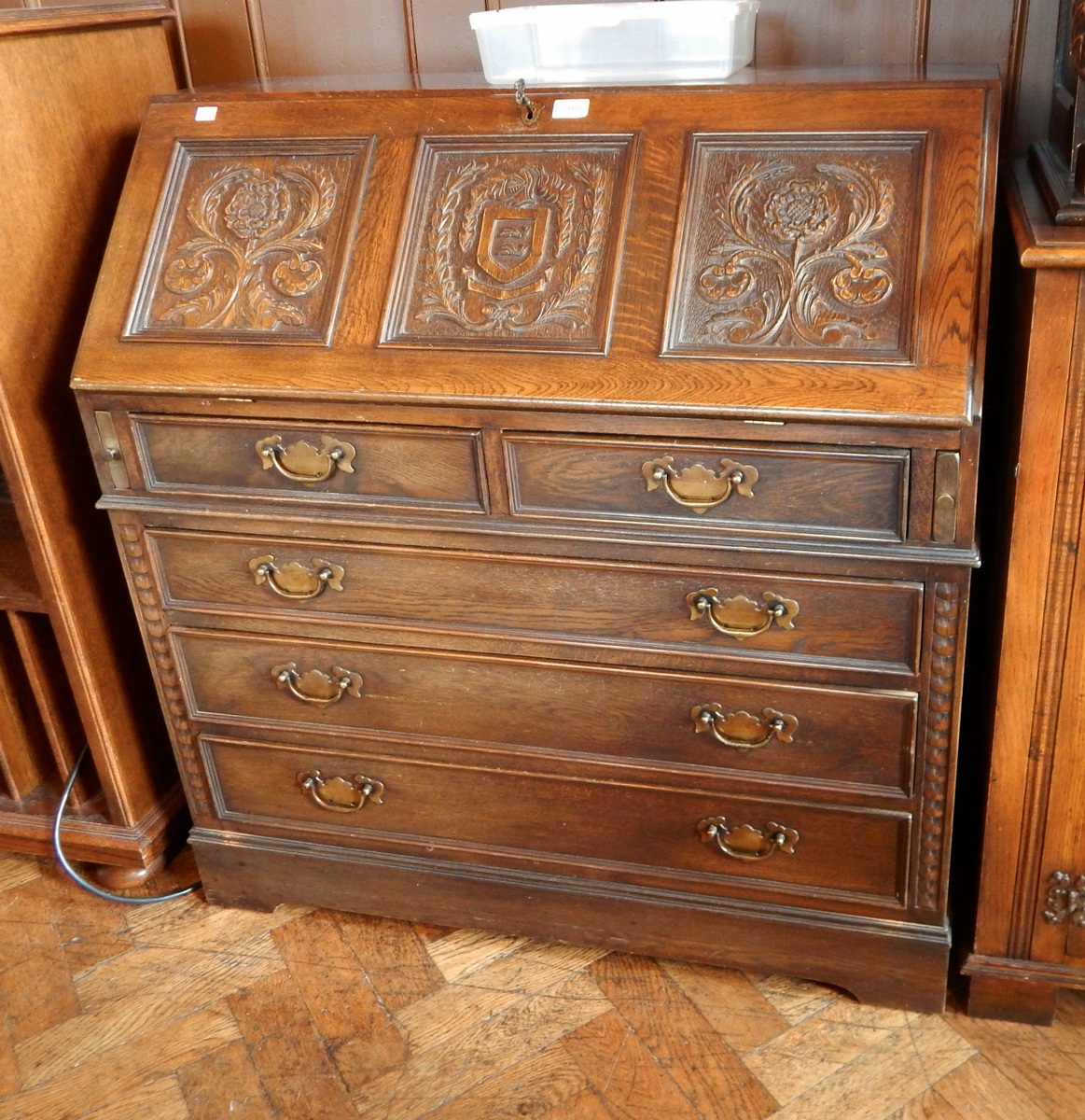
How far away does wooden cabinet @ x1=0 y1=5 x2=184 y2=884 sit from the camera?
162 centimetres

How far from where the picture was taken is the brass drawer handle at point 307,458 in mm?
1524

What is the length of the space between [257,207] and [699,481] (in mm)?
710

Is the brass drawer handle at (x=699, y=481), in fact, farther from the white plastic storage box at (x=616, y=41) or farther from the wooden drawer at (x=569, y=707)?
the white plastic storage box at (x=616, y=41)

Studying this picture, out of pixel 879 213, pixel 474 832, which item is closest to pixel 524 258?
pixel 879 213

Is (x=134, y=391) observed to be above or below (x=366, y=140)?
below

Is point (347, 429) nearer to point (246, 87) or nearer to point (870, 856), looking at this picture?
point (246, 87)

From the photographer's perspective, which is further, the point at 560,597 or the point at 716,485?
the point at 560,597

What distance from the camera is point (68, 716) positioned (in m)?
1.99

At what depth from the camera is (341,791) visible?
181 centimetres

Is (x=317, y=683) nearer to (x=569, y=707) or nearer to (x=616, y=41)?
(x=569, y=707)

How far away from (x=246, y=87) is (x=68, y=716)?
3.43 ft

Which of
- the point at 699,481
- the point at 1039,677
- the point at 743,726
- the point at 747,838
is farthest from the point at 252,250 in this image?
the point at 1039,677

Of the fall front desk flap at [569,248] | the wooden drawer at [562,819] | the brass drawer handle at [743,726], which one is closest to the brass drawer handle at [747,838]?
the wooden drawer at [562,819]

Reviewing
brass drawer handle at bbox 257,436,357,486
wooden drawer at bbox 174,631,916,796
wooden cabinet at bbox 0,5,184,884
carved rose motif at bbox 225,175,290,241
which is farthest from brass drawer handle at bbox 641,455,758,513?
wooden cabinet at bbox 0,5,184,884
